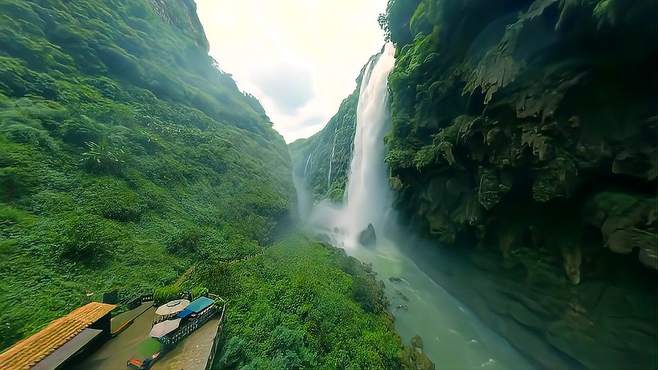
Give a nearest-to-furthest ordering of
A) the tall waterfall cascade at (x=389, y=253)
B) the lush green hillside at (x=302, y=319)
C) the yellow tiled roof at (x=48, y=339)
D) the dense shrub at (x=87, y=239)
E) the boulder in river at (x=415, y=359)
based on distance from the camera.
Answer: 1. the yellow tiled roof at (x=48, y=339)
2. the lush green hillside at (x=302, y=319)
3. the boulder in river at (x=415, y=359)
4. the dense shrub at (x=87, y=239)
5. the tall waterfall cascade at (x=389, y=253)

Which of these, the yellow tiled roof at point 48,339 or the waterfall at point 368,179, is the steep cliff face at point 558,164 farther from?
the yellow tiled roof at point 48,339

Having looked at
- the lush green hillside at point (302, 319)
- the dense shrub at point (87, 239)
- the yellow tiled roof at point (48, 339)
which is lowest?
the lush green hillside at point (302, 319)

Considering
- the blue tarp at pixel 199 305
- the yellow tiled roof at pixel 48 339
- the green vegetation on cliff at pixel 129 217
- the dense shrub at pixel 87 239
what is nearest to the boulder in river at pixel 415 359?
the green vegetation on cliff at pixel 129 217

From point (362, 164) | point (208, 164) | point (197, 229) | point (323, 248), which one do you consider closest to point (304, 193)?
A: point (362, 164)

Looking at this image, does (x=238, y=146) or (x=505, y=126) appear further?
(x=238, y=146)

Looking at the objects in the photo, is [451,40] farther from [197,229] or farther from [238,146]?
[238,146]

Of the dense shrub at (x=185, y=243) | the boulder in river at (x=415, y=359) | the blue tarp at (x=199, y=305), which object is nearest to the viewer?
the blue tarp at (x=199, y=305)

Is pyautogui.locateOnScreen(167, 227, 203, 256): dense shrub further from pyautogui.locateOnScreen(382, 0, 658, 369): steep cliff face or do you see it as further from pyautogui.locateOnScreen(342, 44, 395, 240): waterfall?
pyautogui.locateOnScreen(342, 44, 395, 240): waterfall
